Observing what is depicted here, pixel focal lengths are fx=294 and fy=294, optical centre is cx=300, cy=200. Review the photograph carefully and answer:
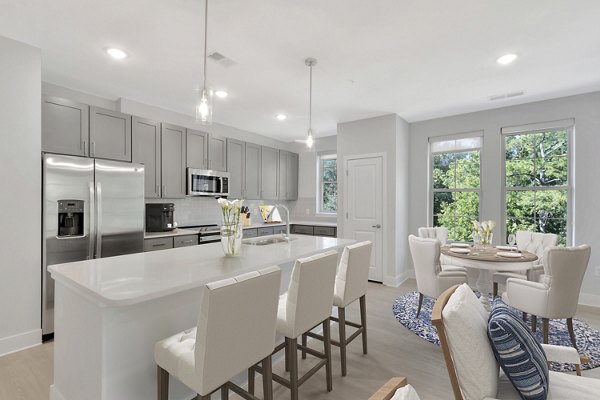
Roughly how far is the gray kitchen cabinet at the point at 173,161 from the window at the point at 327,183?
2894mm

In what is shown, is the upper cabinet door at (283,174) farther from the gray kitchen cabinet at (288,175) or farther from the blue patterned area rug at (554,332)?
the blue patterned area rug at (554,332)

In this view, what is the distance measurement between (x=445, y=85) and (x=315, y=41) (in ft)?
6.06

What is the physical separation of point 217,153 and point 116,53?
7.05 ft

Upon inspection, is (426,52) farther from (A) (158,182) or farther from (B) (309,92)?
(A) (158,182)

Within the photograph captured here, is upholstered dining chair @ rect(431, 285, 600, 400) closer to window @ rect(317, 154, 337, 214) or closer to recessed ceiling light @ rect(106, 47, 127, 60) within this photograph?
recessed ceiling light @ rect(106, 47, 127, 60)

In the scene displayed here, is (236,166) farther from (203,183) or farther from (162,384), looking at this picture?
(162,384)

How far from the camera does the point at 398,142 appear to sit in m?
4.63

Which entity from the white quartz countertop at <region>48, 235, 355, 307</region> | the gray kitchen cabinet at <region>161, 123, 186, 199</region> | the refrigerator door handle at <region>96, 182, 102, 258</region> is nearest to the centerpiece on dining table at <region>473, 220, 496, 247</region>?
the white quartz countertop at <region>48, 235, 355, 307</region>

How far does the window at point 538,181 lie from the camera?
3.95 m

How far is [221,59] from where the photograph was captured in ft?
9.19

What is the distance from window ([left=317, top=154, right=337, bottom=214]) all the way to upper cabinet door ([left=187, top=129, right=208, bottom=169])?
2523mm

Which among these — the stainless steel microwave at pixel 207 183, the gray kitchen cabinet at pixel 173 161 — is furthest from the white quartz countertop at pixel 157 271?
the stainless steel microwave at pixel 207 183

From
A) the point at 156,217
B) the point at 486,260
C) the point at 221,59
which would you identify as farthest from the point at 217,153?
the point at 486,260

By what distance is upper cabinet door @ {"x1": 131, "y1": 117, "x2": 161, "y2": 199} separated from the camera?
3689 millimetres
